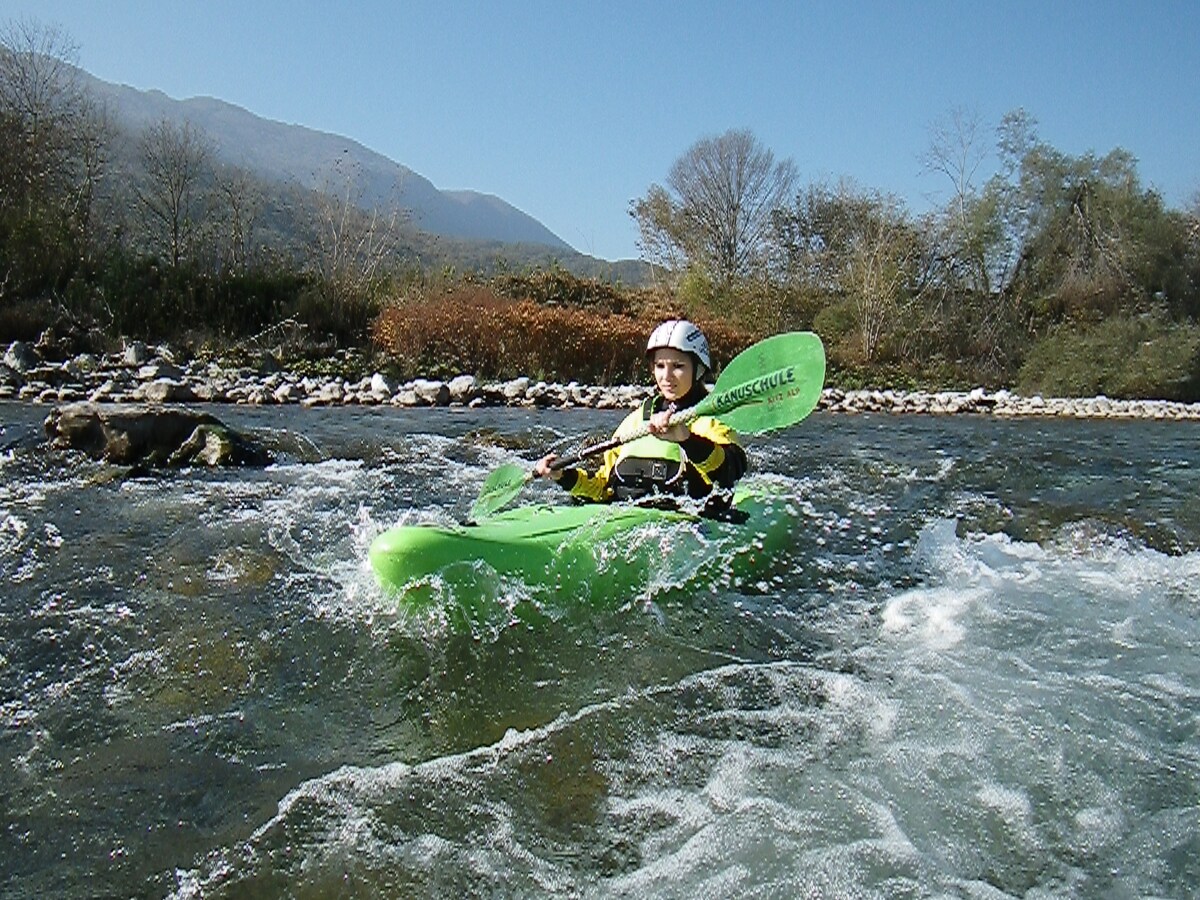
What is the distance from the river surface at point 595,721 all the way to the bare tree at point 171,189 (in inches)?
480

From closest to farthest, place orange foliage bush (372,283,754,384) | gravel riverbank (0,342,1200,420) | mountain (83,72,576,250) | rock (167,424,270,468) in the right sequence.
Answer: rock (167,424,270,468) → gravel riverbank (0,342,1200,420) → orange foliage bush (372,283,754,384) → mountain (83,72,576,250)

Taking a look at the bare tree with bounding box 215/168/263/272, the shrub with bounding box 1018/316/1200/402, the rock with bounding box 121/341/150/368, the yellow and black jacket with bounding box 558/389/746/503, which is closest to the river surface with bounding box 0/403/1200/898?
the yellow and black jacket with bounding box 558/389/746/503

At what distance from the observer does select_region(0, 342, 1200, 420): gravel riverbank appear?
35.0 ft

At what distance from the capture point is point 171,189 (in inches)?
648

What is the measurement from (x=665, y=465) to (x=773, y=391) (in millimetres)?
607

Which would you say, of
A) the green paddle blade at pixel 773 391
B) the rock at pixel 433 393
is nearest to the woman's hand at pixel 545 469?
the green paddle blade at pixel 773 391

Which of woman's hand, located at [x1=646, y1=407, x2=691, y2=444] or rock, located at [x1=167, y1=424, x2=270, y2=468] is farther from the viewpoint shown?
rock, located at [x1=167, y1=424, x2=270, y2=468]

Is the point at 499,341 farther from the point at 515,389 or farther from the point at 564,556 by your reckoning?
the point at 564,556

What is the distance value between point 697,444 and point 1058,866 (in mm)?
2422

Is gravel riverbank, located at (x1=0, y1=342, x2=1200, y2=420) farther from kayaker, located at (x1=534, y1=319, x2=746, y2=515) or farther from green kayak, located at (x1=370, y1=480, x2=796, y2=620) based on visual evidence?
green kayak, located at (x1=370, y1=480, x2=796, y2=620)

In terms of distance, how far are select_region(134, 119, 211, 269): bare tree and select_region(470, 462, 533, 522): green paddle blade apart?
1326cm

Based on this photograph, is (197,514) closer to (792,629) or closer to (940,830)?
(792,629)

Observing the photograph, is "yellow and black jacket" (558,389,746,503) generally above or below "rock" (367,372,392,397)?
above

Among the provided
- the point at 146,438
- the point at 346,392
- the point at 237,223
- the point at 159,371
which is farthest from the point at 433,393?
the point at 237,223
